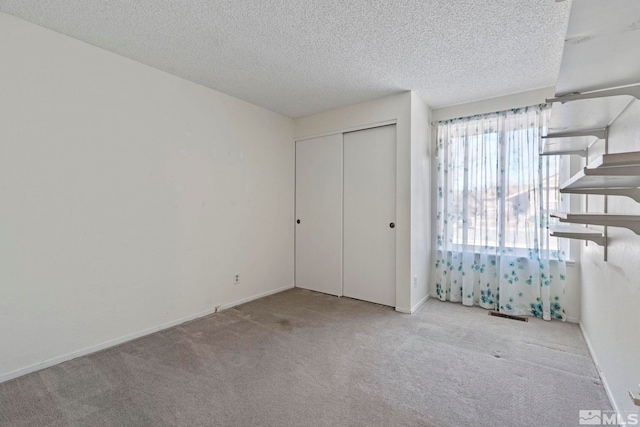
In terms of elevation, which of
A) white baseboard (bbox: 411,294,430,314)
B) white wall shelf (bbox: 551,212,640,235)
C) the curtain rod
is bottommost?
white baseboard (bbox: 411,294,430,314)

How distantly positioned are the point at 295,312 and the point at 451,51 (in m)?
2.91

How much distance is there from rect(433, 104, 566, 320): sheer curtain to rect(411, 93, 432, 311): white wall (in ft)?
0.48

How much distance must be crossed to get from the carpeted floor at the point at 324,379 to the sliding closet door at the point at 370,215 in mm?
700

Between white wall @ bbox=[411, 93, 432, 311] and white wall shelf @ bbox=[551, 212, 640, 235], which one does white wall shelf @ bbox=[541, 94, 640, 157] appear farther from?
white wall @ bbox=[411, 93, 432, 311]

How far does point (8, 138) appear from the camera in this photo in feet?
6.43

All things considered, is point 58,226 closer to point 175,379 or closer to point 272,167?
point 175,379

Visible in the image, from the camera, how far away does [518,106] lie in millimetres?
3176

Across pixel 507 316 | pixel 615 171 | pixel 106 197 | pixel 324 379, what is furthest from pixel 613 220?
pixel 106 197

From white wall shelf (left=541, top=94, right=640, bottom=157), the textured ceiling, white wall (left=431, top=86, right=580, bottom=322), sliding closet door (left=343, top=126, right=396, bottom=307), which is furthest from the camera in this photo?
sliding closet door (left=343, top=126, right=396, bottom=307)

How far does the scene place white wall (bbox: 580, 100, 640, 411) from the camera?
4.62ft

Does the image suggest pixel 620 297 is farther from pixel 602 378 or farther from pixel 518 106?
pixel 518 106

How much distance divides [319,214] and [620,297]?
2.94 m

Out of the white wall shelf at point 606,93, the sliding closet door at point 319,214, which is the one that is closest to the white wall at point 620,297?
the white wall shelf at point 606,93

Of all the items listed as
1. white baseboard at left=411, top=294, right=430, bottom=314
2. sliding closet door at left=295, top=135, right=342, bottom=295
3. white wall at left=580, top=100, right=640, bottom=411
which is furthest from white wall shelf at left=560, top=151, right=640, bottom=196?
sliding closet door at left=295, top=135, right=342, bottom=295
